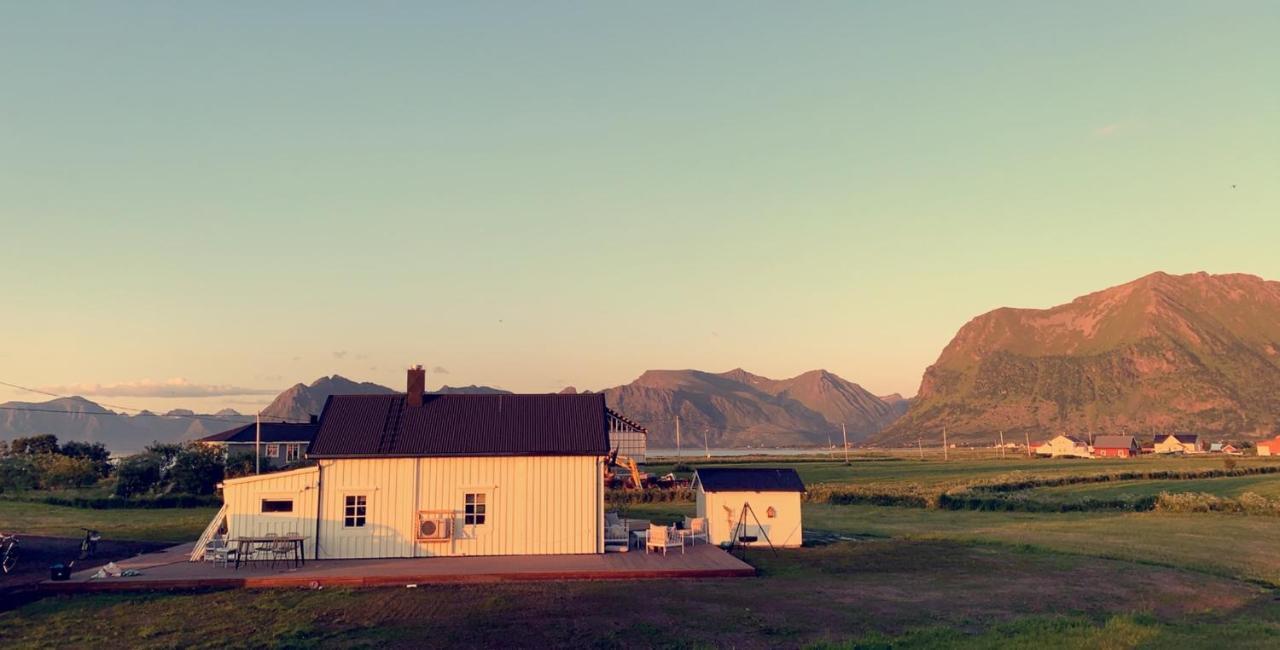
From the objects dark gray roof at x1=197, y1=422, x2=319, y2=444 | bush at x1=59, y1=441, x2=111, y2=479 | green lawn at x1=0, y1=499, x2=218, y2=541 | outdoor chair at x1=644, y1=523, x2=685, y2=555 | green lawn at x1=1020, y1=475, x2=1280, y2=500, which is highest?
dark gray roof at x1=197, y1=422, x2=319, y2=444

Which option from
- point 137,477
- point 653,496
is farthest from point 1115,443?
point 137,477

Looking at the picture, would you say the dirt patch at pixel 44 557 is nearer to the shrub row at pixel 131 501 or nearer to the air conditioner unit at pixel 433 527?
the air conditioner unit at pixel 433 527

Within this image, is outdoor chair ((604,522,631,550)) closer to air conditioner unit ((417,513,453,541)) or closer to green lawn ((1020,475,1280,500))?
air conditioner unit ((417,513,453,541))

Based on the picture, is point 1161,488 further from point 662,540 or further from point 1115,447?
point 1115,447

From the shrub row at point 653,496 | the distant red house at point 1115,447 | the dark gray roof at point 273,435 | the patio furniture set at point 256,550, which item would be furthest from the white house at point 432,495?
the distant red house at point 1115,447

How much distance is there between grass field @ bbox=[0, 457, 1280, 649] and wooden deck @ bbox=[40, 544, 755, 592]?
0.85 meters

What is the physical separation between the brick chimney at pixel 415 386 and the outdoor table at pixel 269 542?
550 cm

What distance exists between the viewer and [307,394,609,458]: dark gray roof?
2544 centimetres

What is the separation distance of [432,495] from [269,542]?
15.2 ft

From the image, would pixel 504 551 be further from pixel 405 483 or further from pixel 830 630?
pixel 830 630

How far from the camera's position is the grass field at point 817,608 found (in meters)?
14.8

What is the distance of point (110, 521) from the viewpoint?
39.5 meters

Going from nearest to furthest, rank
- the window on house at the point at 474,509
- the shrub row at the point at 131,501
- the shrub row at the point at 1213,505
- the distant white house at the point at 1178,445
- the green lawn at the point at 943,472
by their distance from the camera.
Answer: the window on house at the point at 474,509 → the shrub row at the point at 1213,505 → the shrub row at the point at 131,501 → the green lawn at the point at 943,472 → the distant white house at the point at 1178,445

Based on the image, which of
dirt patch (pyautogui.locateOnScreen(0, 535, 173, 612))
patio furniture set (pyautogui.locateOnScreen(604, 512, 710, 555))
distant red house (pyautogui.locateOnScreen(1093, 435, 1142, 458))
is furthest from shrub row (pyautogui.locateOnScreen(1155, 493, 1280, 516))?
distant red house (pyautogui.locateOnScreen(1093, 435, 1142, 458))
